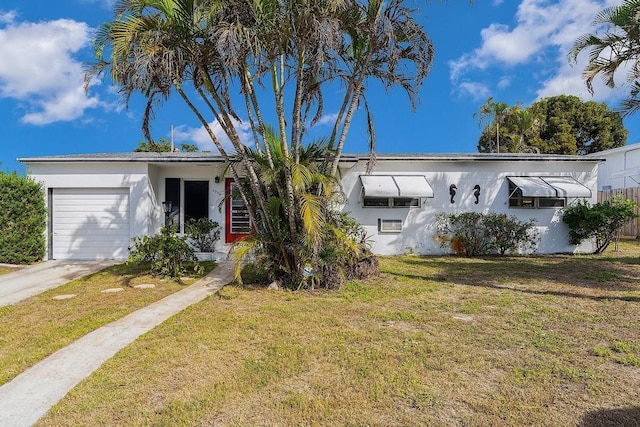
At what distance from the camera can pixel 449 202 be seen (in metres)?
15.4

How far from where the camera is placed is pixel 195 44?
8.09 meters

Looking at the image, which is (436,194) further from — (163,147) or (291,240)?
(163,147)

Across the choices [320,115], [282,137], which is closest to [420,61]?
[320,115]

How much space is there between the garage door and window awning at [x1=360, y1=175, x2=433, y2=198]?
32.0 ft

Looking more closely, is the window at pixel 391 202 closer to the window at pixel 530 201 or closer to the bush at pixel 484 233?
the bush at pixel 484 233

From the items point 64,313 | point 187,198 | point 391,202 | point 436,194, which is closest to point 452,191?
point 436,194

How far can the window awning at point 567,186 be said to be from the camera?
47.3ft

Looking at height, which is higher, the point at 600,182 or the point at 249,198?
the point at 600,182

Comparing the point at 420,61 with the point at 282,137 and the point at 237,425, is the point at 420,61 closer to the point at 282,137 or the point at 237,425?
the point at 282,137

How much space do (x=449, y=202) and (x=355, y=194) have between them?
411 cm

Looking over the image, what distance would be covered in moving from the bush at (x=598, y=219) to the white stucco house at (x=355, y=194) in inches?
14.6

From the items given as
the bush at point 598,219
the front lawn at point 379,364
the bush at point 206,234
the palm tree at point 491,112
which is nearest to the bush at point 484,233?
the bush at point 598,219

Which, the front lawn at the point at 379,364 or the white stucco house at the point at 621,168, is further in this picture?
the white stucco house at the point at 621,168

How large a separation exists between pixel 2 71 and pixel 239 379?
19.3 meters
